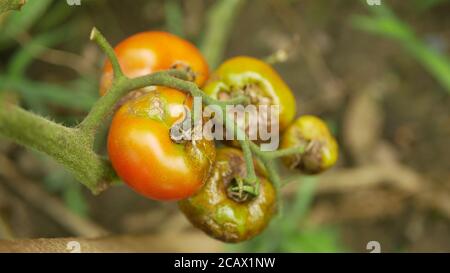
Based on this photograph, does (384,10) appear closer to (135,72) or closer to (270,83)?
(270,83)

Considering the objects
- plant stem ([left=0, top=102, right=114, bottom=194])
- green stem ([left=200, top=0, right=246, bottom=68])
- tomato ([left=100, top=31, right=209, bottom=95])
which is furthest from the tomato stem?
green stem ([left=200, top=0, right=246, bottom=68])

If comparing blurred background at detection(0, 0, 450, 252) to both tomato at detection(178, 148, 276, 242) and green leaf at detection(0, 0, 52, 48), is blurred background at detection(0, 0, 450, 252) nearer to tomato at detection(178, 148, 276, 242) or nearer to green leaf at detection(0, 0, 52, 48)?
green leaf at detection(0, 0, 52, 48)

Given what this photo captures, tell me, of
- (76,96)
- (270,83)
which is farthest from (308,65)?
(270,83)

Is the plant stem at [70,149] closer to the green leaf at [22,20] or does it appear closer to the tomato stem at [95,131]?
the tomato stem at [95,131]

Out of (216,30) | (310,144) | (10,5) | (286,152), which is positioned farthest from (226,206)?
(216,30)

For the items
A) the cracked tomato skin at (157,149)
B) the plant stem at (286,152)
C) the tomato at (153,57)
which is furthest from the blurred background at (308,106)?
the cracked tomato skin at (157,149)

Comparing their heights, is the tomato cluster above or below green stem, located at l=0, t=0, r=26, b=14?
below
